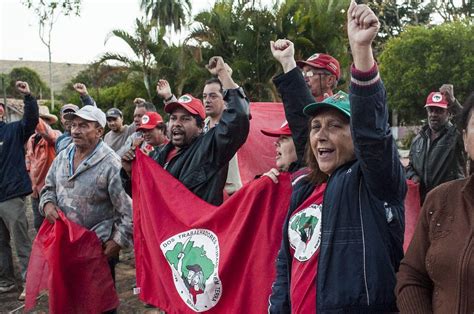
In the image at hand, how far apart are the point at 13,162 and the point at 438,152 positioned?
4616 mm

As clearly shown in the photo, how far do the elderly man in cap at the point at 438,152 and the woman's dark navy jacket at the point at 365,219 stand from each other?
3.79 m

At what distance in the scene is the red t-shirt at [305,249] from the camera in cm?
225

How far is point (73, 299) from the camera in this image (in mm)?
4164

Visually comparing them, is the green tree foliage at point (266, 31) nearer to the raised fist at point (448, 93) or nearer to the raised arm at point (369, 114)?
the raised fist at point (448, 93)

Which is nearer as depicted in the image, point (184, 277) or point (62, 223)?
point (184, 277)

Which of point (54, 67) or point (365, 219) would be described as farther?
point (54, 67)

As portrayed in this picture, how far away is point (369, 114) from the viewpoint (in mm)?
1989

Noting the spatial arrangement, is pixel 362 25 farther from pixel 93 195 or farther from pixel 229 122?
pixel 93 195

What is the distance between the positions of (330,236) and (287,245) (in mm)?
369

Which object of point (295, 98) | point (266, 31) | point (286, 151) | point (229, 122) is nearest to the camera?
point (295, 98)

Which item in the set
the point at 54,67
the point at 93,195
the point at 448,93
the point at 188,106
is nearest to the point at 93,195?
the point at 93,195

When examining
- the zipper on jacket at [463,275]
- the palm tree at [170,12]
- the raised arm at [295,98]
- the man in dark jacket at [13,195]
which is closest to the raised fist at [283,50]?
the raised arm at [295,98]

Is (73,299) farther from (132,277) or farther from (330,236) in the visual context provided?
(330,236)

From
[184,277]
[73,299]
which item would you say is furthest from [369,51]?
[73,299]
